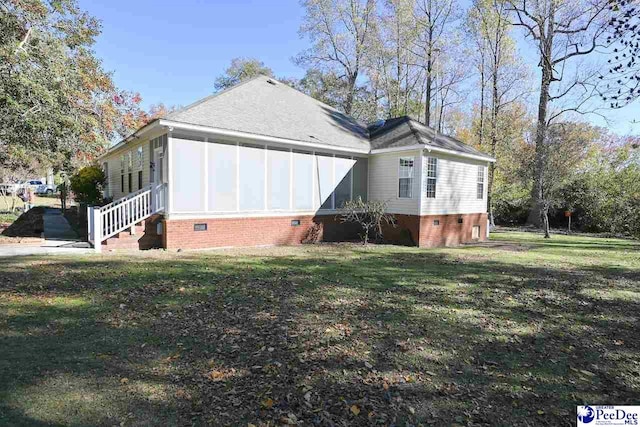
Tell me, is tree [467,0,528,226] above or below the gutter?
above

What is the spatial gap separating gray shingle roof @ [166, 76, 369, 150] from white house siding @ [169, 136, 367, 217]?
548 millimetres

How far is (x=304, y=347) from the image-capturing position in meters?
3.90

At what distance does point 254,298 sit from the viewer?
559 centimetres

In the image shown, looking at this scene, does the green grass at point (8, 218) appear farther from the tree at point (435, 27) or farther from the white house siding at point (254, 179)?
the tree at point (435, 27)

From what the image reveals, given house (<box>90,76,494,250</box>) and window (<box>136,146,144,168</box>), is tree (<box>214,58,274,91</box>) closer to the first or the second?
house (<box>90,76,494,250</box>)

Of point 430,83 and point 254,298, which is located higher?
point 430,83

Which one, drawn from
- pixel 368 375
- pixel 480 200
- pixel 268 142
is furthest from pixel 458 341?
pixel 480 200

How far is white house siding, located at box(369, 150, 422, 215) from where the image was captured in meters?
12.7

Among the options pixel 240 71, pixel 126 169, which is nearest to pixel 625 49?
pixel 126 169

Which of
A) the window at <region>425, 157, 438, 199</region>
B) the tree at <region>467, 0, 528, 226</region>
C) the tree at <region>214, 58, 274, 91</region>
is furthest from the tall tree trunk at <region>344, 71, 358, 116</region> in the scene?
the window at <region>425, 157, 438, 199</region>

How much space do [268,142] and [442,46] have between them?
1804cm

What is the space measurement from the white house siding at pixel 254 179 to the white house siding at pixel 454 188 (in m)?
2.77

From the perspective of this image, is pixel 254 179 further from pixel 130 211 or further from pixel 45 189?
pixel 45 189

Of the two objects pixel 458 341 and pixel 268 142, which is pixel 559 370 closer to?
pixel 458 341
